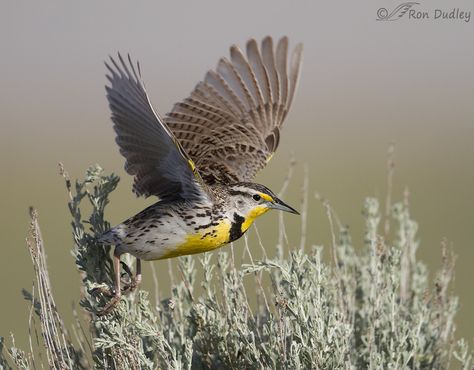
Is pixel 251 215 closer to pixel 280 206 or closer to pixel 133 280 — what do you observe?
pixel 280 206

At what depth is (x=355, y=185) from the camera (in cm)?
1795

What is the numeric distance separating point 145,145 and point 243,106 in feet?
4.76

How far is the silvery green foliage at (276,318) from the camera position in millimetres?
3623

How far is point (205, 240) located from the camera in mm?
3914

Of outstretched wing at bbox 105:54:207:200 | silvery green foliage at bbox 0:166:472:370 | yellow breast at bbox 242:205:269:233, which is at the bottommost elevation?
silvery green foliage at bbox 0:166:472:370

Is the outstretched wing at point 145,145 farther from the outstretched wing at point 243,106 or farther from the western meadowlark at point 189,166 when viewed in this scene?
the outstretched wing at point 243,106

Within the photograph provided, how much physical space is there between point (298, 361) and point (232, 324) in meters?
0.66

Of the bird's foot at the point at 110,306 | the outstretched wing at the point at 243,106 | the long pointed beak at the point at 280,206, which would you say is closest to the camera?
the bird's foot at the point at 110,306

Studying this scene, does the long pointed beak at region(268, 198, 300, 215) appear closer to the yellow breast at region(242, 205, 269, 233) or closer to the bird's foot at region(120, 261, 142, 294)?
the yellow breast at region(242, 205, 269, 233)

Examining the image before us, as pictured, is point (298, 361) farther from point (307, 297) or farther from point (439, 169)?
point (439, 169)

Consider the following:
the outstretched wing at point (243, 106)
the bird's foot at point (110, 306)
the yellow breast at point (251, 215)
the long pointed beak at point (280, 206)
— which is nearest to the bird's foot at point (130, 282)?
the bird's foot at point (110, 306)

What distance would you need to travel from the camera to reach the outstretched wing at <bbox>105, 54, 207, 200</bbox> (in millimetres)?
3678

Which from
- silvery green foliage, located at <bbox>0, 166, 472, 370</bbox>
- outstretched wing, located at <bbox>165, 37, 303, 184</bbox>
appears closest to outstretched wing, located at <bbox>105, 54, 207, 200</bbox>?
silvery green foliage, located at <bbox>0, 166, 472, 370</bbox>

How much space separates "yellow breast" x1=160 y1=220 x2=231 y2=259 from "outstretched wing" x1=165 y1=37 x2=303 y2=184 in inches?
38.3
